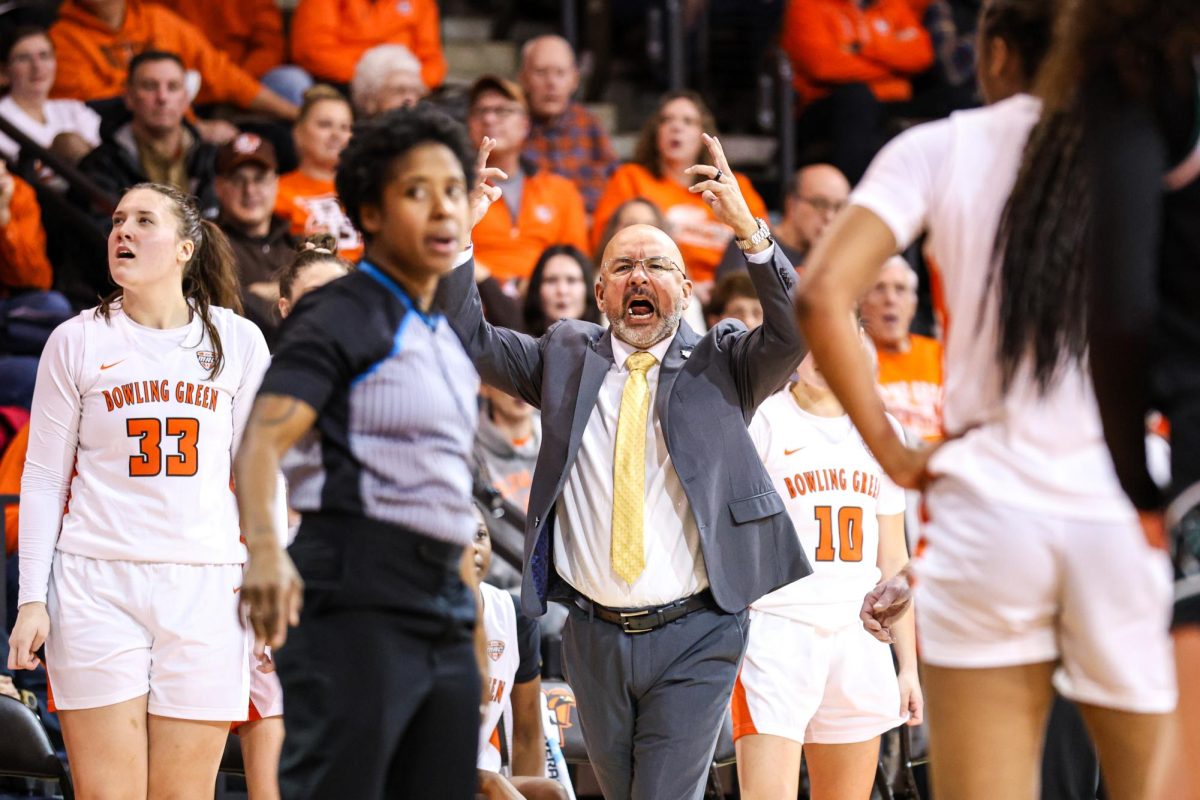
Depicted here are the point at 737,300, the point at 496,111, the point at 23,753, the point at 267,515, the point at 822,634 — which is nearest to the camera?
the point at 267,515

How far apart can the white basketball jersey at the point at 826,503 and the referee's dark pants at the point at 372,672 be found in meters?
2.23

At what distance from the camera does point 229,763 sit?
17.6ft

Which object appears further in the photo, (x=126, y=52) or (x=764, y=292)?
(x=126, y=52)

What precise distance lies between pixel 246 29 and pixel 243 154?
223 cm

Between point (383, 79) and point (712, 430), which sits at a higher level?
point (383, 79)

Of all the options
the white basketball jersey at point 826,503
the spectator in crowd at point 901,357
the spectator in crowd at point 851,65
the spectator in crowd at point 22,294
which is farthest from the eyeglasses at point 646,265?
the spectator in crowd at point 851,65

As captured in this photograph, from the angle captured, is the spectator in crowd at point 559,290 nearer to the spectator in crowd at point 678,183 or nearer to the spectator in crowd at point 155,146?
the spectator in crowd at point 678,183

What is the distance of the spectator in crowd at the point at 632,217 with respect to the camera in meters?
7.14

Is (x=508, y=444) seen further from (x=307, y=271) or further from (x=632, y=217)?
(x=307, y=271)

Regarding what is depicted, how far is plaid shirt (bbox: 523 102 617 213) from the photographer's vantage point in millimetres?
8422

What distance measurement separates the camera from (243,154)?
265 inches

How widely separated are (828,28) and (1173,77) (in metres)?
7.04

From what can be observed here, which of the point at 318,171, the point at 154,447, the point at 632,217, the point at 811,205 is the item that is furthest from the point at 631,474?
the point at 811,205

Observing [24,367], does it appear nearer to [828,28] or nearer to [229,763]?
[229,763]
